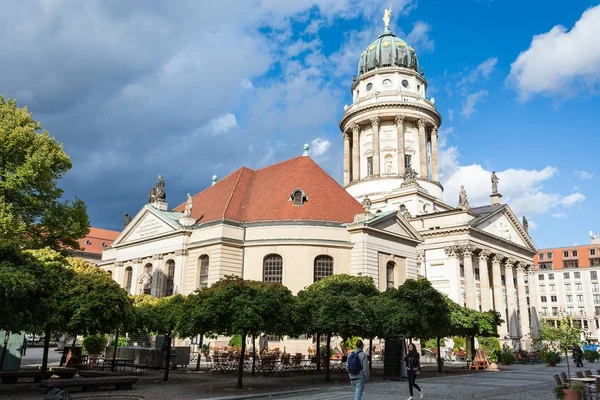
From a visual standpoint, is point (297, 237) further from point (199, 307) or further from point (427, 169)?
point (427, 169)

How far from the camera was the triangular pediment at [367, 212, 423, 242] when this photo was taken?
134 feet

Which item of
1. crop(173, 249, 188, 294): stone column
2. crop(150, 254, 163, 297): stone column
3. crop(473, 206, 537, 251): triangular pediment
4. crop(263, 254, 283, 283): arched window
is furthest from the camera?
crop(473, 206, 537, 251): triangular pediment

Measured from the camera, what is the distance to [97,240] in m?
87.6

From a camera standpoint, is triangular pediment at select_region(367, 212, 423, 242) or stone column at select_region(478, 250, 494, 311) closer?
triangular pediment at select_region(367, 212, 423, 242)

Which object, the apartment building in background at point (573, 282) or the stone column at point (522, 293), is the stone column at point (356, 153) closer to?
the stone column at point (522, 293)

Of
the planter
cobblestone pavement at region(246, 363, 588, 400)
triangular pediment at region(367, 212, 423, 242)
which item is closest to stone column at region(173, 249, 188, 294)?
triangular pediment at region(367, 212, 423, 242)

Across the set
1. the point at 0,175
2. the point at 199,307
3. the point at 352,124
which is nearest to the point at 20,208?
the point at 0,175

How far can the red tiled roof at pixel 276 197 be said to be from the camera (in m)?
40.8

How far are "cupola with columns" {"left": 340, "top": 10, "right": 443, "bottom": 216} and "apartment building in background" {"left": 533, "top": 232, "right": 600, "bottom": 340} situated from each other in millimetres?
44248

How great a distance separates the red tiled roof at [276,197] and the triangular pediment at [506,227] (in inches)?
953

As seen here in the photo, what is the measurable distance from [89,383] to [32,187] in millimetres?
17125

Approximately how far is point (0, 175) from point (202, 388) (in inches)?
727

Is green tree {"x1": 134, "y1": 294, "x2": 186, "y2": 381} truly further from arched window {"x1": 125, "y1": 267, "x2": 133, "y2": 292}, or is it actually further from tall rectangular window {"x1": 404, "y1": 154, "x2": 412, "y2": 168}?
tall rectangular window {"x1": 404, "y1": 154, "x2": 412, "y2": 168}

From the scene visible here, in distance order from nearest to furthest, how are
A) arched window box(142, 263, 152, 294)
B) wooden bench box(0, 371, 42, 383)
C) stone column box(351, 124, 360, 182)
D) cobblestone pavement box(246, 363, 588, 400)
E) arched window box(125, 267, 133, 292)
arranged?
cobblestone pavement box(246, 363, 588, 400)
wooden bench box(0, 371, 42, 383)
arched window box(142, 263, 152, 294)
arched window box(125, 267, 133, 292)
stone column box(351, 124, 360, 182)
